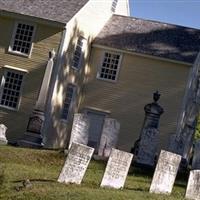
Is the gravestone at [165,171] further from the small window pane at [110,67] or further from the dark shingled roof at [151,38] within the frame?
the small window pane at [110,67]

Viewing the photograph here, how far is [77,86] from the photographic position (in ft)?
111

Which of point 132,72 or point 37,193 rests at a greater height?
point 132,72

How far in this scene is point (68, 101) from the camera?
33344 mm

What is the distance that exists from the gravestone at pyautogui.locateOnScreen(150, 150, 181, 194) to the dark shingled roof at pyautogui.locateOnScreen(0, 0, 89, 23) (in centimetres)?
1787

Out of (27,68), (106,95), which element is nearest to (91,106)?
(106,95)

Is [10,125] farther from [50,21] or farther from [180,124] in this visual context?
[180,124]

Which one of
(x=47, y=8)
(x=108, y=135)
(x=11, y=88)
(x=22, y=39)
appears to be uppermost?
(x=47, y=8)

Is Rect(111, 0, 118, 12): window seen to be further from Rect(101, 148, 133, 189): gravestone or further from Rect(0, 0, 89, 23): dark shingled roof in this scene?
Rect(101, 148, 133, 189): gravestone

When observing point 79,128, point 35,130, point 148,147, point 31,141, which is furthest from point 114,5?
point 79,128

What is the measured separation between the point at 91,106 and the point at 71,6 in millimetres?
5754

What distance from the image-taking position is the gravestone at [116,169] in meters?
13.8

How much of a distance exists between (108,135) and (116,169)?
8.47m

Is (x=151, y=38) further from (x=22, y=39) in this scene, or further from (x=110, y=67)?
(x=22, y=39)

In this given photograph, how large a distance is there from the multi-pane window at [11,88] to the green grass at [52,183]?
10.8m
